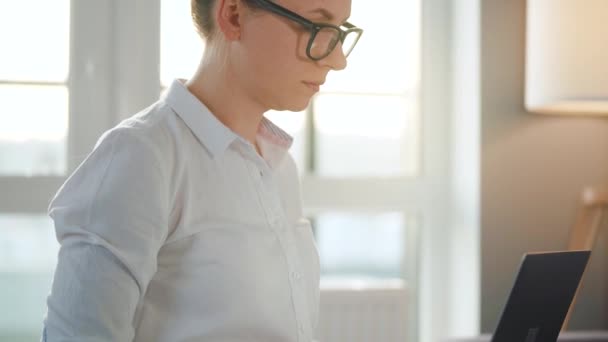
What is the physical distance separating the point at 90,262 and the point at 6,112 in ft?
5.17

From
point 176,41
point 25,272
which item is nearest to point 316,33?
point 176,41

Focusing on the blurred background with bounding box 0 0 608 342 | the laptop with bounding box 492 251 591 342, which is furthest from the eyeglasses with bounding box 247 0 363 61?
the blurred background with bounding box 0 0 608 342

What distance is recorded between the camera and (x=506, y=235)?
2.40 metres

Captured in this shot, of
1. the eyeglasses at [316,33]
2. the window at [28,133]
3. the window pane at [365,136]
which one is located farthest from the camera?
the window pane at [365,136]

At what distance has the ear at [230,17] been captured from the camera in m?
1.02

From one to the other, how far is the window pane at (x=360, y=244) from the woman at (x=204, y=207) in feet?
4.65

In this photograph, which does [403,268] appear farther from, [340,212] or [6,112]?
[6,112]

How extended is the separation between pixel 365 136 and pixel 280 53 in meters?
1.57

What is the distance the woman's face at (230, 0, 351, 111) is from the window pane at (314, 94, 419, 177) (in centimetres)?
146

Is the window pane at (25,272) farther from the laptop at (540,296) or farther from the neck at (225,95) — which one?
the laptop at (540,296)

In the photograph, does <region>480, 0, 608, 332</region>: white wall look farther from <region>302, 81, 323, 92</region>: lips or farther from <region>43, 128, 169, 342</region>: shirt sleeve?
<region>43, 128, 169, 342</region>: shirt sleeve

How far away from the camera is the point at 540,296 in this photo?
3.45 ft

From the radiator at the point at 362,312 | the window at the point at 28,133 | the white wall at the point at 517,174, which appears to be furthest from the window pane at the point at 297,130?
the window at the point at 28,133

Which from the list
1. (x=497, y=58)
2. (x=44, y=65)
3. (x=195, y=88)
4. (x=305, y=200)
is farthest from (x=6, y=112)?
(x=497, y=58)
